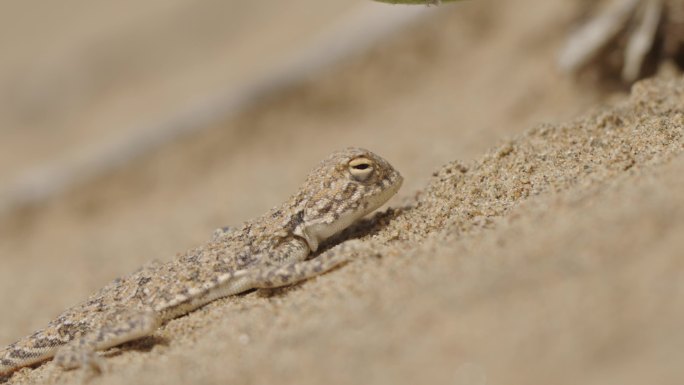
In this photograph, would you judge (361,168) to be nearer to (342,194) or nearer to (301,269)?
(342,194)

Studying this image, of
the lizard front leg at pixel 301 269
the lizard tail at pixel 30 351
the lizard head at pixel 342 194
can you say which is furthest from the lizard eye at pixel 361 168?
the lizard tail at pixel 30 351

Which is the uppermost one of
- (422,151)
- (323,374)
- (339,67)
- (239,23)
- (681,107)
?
(239,23)

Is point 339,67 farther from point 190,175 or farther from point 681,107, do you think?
point 681,107

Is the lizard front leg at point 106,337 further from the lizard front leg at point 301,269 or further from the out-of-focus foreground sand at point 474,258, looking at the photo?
the lizard front leg at point 301,269

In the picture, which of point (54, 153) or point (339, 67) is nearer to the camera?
point (339, 67)

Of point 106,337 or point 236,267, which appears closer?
point 106,337

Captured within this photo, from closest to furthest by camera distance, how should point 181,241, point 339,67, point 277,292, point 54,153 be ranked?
point 277,292
point 181,241
point 339,67
point 54,153

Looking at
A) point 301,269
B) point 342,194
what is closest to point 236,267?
point 301,269

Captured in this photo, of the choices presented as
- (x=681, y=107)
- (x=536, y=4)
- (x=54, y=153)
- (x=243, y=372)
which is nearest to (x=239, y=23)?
(x=54, y=153)
